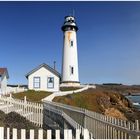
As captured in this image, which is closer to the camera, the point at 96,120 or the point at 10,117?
the point at 96,120

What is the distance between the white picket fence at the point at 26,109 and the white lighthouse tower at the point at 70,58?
29463 mm

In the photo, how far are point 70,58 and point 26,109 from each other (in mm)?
31303

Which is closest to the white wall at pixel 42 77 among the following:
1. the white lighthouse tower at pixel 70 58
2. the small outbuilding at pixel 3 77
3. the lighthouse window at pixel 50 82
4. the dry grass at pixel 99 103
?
the lighthouse window at pixel 50 82

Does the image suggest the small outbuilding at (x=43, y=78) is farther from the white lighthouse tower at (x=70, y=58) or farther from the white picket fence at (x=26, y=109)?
the white picket fence at (x=26, y=109)

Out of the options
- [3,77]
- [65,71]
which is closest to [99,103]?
[65,71]

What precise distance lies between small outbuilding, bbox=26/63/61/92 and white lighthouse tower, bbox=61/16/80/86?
6902 mm

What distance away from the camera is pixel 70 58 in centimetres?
4803

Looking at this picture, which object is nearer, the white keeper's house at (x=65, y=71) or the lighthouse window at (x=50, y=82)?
the white keeper's house at (x=65, y=71)

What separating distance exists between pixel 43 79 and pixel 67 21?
13701mm

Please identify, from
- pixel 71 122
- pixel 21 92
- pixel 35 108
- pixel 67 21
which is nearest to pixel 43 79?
pixel 21 92

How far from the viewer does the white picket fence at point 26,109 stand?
1633 cm

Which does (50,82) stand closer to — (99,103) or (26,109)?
(99,103)

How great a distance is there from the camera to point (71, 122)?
30.1 ft

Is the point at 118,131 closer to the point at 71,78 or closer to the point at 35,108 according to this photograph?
the point at 35,108
